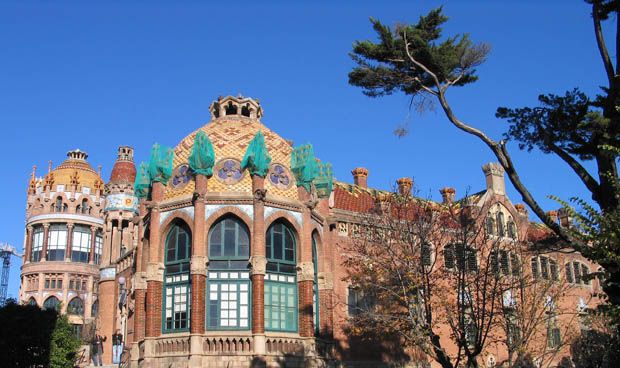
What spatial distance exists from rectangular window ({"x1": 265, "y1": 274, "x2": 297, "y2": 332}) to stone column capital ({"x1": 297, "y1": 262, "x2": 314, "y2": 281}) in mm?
376

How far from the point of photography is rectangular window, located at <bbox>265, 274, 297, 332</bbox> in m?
28.2

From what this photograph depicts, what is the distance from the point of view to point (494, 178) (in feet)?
133

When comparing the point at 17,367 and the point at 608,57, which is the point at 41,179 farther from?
the point at 608,57

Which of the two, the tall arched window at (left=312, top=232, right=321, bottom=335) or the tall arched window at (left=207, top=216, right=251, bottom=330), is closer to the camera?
the tall arched window at (left=207, top=216, right=251, bottom=330)

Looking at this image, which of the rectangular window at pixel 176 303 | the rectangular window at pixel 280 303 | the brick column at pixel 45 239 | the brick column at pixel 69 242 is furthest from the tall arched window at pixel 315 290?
the brick column at pixel 45 239

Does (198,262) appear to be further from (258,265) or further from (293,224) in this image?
(293,224)

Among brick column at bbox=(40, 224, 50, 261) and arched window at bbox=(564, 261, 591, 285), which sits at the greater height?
brick column at bbox=(40, 224, 50, 261)

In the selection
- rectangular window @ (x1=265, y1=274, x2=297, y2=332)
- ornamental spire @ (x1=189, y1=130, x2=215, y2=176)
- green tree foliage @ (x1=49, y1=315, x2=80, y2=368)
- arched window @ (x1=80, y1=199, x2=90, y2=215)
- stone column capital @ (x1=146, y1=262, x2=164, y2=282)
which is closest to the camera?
green tree foliage @ (x1=49, y1=315, x2=80, y2=368)

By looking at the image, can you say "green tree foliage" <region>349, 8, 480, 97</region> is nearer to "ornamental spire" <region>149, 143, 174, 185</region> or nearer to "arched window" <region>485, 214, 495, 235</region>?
"ornamental spire" <region>149, 143, 174, 185</region>

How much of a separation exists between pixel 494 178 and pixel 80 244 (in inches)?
1791

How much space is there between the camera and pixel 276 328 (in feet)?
92.4

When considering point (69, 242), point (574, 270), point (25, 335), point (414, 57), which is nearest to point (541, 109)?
point (414, 57)

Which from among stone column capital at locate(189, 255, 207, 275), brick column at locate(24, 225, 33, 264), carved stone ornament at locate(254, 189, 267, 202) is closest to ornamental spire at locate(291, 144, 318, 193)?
carved stone ornament at locate(254, 189, 267, 202)

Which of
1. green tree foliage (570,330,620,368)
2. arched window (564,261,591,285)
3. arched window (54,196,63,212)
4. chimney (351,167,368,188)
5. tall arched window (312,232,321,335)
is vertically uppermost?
arched window (54,196,63,212)
